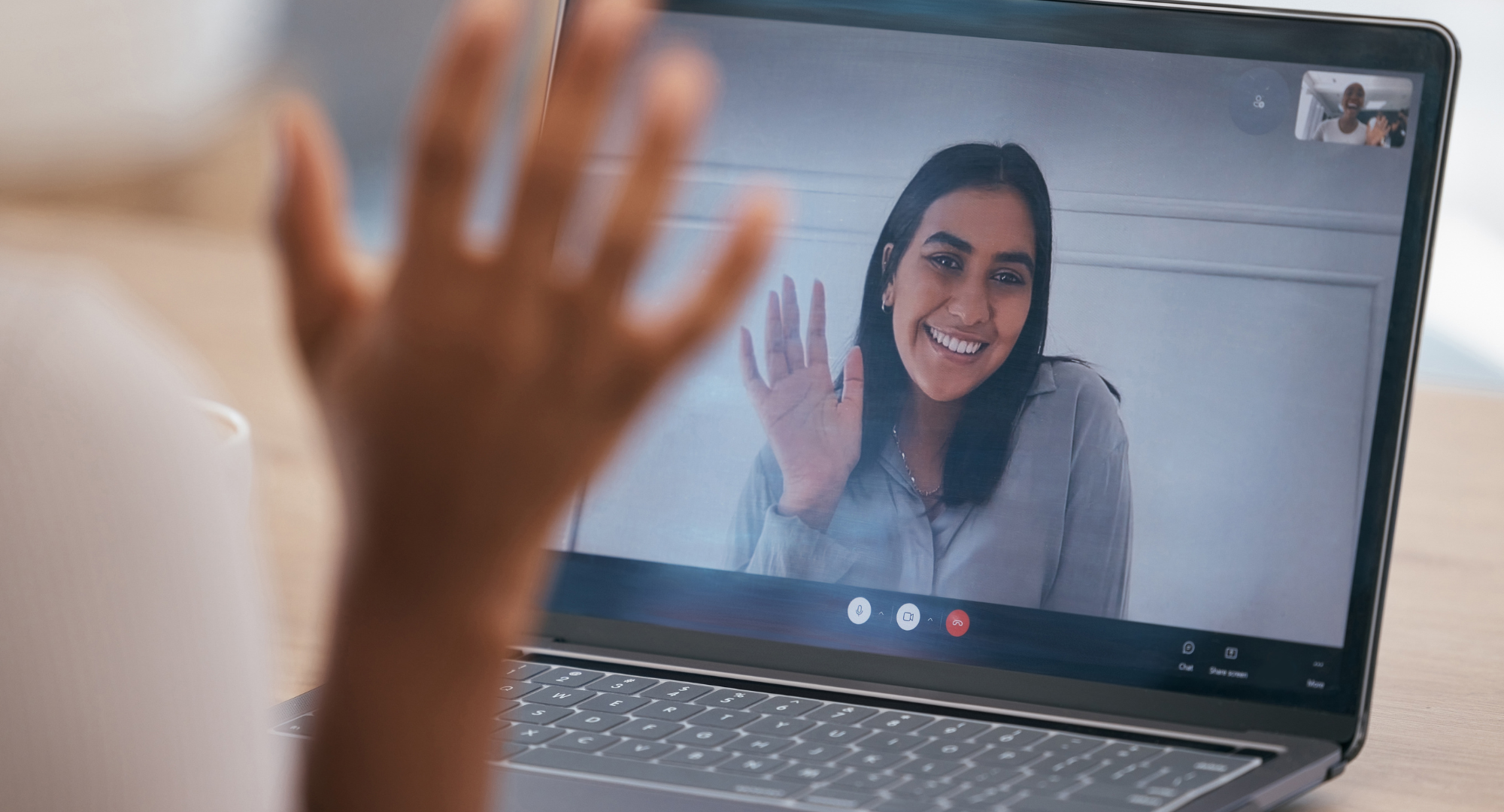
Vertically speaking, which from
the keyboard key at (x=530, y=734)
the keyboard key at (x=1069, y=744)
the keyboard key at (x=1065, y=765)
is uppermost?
the keyboard key at (x=1069, y=744)

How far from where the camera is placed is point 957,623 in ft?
1.79

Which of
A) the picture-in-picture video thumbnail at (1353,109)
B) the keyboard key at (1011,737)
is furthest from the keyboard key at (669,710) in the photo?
the picture-in-picture video thumbnail at (1353,109)

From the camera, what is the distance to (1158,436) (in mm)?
538

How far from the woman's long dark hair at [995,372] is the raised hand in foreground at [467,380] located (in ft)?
0.96

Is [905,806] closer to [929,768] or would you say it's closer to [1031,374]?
[929,768]

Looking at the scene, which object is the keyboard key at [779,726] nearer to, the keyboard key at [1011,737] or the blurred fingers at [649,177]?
the keyboard key at [1011,737]

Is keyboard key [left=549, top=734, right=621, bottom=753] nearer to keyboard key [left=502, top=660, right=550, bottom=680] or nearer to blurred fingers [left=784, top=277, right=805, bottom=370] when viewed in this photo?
keyboard key [left=502, top=660, right=550, bottom=680]

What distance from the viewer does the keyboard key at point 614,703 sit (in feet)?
1.67

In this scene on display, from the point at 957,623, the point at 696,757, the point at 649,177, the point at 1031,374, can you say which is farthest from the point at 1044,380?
the point at 649,177

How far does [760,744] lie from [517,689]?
4.2 inches

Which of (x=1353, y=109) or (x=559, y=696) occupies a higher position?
(x=1353, y=109)

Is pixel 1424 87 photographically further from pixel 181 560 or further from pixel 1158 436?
pixel 181 560

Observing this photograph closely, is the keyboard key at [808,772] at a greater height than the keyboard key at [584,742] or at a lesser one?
greater

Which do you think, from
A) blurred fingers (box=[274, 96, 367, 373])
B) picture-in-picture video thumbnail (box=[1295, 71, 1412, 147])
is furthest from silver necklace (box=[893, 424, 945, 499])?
blurred fingers (box=[274, 96, 367, 373])
